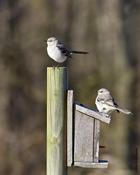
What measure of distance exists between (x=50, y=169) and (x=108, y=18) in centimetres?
463

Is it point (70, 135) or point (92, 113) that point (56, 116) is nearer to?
point (70, 135)

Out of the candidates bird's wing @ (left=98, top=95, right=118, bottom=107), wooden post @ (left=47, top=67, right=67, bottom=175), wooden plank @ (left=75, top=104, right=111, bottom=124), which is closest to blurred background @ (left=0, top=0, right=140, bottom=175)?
bird's wing @ (left=98, top=95, right=118, bottom=107)

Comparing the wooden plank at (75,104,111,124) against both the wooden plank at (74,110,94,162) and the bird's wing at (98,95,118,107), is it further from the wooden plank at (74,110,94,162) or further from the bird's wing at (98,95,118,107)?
the bird's wing at (98,95,118,107)

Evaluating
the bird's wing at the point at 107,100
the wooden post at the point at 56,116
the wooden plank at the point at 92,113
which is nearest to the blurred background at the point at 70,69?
the bird's wing at the point at 107,100

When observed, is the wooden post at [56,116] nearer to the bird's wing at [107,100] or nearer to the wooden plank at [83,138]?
the wooden plank at [83,138]

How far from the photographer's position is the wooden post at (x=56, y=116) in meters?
3.97

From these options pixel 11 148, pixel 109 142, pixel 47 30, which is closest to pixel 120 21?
pixel 47 30

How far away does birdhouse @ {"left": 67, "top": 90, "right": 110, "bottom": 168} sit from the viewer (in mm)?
4043

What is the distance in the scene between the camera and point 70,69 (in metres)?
8.29

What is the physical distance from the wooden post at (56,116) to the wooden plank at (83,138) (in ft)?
0.31

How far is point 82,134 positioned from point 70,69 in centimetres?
423

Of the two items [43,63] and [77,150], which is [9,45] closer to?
[43,63]

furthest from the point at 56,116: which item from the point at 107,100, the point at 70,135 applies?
the point at 107,100

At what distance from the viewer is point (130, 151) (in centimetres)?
856
